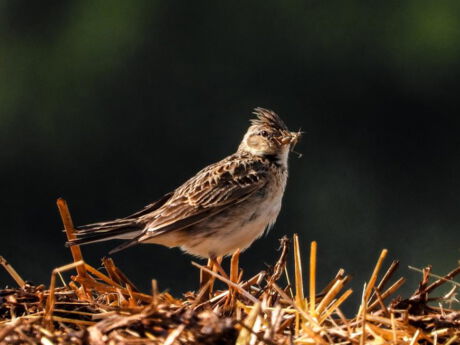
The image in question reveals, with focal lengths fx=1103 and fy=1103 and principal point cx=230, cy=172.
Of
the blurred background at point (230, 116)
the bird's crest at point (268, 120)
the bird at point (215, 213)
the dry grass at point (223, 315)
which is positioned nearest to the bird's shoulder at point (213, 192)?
the bird at point (215, 213)

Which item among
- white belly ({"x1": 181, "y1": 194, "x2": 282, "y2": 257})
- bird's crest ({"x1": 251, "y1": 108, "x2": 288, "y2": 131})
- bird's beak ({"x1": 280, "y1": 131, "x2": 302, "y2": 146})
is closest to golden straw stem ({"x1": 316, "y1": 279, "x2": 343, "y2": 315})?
white belly ({"x1": 181, "y1": 194, "x2": 282, "y2": 257})

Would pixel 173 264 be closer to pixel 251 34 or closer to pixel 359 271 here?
pixel 359 271

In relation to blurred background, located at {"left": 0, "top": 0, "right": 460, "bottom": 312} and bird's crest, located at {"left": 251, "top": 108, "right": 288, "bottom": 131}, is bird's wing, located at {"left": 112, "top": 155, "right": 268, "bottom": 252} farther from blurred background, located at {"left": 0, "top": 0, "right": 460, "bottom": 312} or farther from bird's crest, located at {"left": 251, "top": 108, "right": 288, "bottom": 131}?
blurred background, located at {"left": 0, "top": 0, "right": 460, "bottom": 312}

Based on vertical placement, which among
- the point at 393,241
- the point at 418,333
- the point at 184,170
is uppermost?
the point at 418,333

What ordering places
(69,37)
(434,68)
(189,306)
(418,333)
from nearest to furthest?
(418,333)
(189,306)
(434,68)
(69,37)

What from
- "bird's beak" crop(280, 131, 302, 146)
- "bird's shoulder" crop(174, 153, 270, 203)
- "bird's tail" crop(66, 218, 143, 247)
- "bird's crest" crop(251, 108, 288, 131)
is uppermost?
"bird's crest" crop(251, 108, 288, 131)

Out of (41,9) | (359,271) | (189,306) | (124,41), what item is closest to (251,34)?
(124,41)

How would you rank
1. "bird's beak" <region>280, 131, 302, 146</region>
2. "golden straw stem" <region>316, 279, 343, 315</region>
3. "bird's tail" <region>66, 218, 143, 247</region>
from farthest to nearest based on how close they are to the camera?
"bird's beak" <region>280, 131, 302, 146</region> < "bird's tail" <region>66, 218, 143, 247</region> < "golden straw stem" <region>316, 279, 343, 315</region>

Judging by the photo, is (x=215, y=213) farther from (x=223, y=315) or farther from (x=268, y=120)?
(x=223, y=315)
